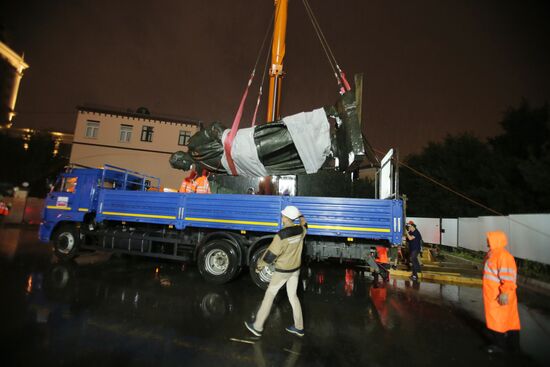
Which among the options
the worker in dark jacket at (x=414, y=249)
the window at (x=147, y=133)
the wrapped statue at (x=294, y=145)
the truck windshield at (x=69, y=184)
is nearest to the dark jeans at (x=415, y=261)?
the worker in dark jacket at (x=414, y=249)

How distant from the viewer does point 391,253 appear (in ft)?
18.5

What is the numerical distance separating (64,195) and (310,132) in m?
7.68

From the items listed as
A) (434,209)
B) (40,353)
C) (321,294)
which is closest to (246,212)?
(321,294)

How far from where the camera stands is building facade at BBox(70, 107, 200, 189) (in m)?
22.2

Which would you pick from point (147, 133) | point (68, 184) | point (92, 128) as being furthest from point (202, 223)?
point (92, 128)

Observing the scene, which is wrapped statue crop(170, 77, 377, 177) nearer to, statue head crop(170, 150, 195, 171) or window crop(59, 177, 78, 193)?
statue head crop(170, 150, 195, 171)

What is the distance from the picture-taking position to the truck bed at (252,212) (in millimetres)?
5445

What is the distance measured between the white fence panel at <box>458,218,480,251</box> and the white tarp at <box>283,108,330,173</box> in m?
10.3

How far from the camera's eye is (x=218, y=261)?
6.41m

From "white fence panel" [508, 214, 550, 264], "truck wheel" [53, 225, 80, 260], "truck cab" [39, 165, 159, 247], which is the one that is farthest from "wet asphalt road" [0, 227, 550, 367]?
"white fence panel" [508, 214, 550, 264]

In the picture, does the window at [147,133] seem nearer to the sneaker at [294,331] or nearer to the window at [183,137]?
the window at [183,137]

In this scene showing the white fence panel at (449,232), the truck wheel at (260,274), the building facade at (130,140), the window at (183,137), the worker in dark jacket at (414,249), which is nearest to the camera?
the truck wheel at (260,274)

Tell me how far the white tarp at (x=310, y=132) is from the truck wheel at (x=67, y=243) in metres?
6.99

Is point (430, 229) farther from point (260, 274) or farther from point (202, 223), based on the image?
point (202, 223)
